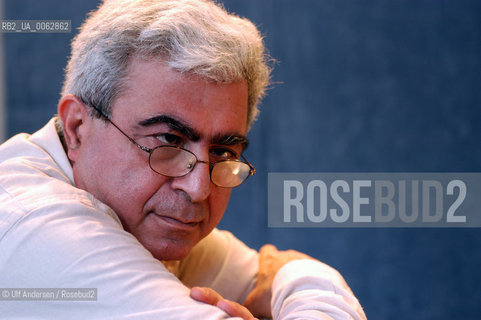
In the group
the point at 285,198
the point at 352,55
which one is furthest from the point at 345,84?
the point at 285,198

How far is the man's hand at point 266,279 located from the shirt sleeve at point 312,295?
0.40 feet

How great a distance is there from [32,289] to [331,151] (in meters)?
0.74

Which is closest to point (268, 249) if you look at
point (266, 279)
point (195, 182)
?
point (266, 279)

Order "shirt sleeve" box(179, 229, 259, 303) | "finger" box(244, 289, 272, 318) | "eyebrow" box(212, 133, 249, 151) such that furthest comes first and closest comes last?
"shirt sleeve" box(179, 229, 259, 303) < "finger" box(244, 289, 272, 318) < "eyebrow" box(212, 133, 249, 151)

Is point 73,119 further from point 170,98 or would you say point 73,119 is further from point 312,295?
point 312,295

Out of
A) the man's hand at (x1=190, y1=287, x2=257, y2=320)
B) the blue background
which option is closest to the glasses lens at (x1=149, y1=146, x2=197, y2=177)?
the man's hand at (x1=190, y1=287, x2=257, y2=320)

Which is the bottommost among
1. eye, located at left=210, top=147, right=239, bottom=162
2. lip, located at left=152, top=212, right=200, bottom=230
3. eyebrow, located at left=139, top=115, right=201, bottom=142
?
lip, located at left=152, top=212, right=200, bottom=230

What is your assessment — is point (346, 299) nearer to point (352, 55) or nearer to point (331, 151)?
point (331, 151)

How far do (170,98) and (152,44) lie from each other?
0.36 ft

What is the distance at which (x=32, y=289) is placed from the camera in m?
0.74

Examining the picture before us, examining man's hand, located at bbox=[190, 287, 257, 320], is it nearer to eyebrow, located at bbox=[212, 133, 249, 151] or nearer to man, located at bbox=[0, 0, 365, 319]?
man, located at bbox=[0, 0, 365, 319]

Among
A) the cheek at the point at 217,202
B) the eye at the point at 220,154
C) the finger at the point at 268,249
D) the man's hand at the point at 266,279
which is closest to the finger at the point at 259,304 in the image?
the man's hand at the point at 266,279

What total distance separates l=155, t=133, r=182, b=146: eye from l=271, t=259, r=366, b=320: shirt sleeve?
0.36 metres

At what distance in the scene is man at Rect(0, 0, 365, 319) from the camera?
29.6 inches
